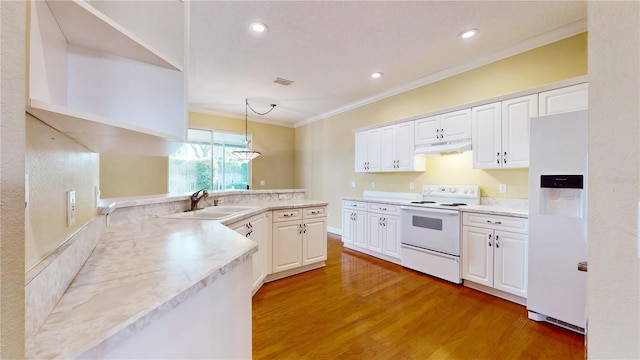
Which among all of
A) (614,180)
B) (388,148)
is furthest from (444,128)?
(614,180)

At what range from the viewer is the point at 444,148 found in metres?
3.22

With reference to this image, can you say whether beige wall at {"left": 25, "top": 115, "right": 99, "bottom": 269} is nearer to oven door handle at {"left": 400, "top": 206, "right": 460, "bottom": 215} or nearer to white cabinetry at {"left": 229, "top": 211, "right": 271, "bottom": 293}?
white cabinetry at {"left": 229, "top": 211, "right": 271, "bottom": 293}

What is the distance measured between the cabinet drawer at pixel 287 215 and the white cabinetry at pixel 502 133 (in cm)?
224

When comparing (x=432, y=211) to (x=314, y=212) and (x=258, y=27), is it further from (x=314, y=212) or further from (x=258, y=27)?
(x=258, y=27)

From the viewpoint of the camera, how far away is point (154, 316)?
1.97 ft

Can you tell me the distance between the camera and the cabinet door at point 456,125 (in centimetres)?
304

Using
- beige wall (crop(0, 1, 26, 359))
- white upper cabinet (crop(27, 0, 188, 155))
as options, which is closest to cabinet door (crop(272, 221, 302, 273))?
white upper cabinet (crop(27, 0, 188, 155))

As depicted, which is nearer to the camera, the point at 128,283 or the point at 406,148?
the point at 128,283

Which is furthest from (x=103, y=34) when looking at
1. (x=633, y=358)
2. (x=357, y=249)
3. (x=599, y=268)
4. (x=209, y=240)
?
(x=357, y=249)

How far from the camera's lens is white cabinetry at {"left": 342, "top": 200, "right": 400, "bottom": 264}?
141 inches

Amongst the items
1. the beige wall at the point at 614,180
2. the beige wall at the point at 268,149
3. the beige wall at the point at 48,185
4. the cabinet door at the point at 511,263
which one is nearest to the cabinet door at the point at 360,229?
the cabinet door at the point at 511,263

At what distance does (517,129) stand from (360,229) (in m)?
2.45

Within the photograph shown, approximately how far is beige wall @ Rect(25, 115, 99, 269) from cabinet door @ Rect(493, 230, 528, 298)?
10.5 feet

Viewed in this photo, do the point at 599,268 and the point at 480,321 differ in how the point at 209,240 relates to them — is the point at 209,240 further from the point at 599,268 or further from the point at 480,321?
the point at 480,321
